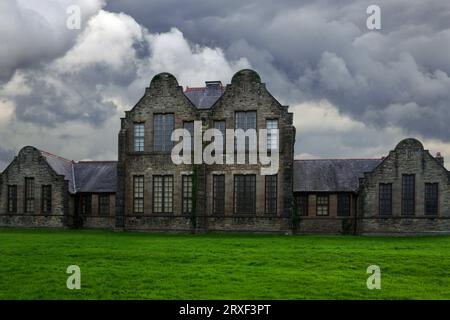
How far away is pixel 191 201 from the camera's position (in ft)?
138

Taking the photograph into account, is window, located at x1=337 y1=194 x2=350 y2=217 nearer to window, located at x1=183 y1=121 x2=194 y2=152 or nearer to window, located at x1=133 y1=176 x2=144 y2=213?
window, located at x1=183 y1=121 x2=194 y2=152

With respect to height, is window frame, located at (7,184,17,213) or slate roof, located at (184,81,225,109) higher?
slate roof, located at (184,81,225,109)

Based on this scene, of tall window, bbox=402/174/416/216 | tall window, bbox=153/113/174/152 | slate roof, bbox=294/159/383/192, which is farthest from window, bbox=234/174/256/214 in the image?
tall window, bbox=402/174/416/216

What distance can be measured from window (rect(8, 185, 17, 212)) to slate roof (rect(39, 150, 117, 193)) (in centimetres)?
423

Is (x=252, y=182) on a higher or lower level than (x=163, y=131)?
lower

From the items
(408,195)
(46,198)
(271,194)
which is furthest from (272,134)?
(46,198)

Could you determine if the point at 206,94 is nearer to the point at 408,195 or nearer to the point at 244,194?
the point at 244,194

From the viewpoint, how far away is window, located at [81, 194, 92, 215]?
47250 millimetres

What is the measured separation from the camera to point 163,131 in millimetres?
42781

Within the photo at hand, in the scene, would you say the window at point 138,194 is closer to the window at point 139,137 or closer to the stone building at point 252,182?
the stone building at point 252,182

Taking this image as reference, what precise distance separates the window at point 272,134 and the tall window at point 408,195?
10.1m

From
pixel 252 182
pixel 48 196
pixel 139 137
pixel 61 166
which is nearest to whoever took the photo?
pixel 252 182

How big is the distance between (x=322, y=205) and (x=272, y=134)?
23.6ft

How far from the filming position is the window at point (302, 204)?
42.5 meters
